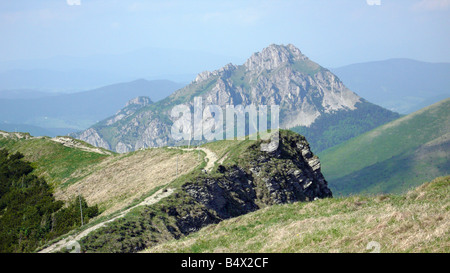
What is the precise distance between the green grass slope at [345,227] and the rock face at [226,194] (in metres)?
7.04

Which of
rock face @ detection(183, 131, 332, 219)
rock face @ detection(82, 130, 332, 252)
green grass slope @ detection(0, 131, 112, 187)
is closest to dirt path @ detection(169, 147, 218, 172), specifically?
rock face @ detection(82, 130, 332, 252)

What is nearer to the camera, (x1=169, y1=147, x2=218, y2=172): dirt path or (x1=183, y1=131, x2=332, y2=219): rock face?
(x1=183, y1=131, x2=332, y2=219): rock face

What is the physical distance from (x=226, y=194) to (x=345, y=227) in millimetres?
28317

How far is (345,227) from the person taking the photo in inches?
854

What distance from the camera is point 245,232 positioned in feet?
90.0

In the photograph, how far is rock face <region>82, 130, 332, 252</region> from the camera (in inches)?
1337

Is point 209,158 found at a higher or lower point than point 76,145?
lower

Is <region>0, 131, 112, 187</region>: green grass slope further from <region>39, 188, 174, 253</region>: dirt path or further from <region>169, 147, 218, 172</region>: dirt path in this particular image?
<region>39, 188, 174, 253</region>: dirt path

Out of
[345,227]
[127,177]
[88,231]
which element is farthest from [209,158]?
[345,227]

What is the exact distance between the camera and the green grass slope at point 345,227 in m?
18.5

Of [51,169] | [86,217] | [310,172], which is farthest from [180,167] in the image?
[51,169]

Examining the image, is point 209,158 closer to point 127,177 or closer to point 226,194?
point 127,177

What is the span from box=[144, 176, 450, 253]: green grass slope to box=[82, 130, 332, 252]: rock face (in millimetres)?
7044
